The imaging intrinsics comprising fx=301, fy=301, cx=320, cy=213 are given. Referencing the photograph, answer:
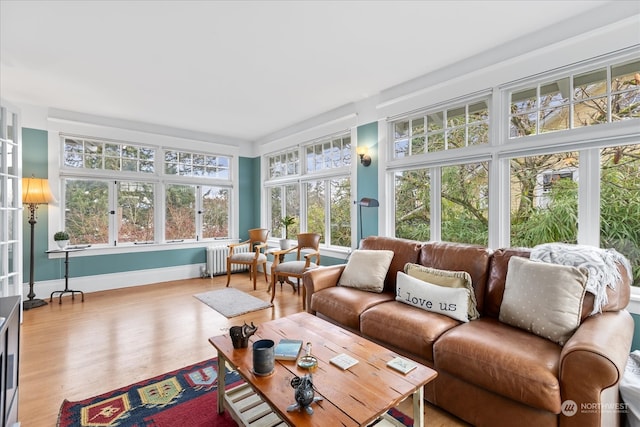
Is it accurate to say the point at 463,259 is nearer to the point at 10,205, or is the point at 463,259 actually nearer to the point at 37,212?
the point at 10,205

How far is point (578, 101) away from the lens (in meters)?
2.37

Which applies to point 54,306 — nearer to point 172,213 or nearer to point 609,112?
point 172,213

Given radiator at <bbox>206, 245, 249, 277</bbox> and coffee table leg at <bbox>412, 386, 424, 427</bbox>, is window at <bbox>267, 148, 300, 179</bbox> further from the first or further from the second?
coffee table leg at <bbox>412, 386, 424, 427</bbox>

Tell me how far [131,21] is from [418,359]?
10.6ft

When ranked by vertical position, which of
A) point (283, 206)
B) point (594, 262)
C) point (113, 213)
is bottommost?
point (594, 262)

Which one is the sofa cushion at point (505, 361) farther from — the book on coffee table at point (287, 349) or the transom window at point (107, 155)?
the transom window at point (107, 155)

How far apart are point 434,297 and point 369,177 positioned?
77.7 inches

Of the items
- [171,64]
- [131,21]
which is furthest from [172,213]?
[131,21]

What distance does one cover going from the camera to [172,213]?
Answer: 17.4 feet

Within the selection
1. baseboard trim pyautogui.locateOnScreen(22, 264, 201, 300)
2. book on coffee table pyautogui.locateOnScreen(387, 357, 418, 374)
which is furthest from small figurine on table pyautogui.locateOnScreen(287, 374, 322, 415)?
baseboard trim pyautogui.locateOnScreen(22, 264, 201, 300)

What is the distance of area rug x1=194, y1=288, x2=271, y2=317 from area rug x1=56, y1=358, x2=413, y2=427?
4.48ft

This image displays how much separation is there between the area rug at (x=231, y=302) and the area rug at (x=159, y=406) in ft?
4.48

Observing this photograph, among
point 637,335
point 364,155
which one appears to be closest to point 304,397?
point 637,335

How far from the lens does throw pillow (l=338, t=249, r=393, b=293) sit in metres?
2.83
